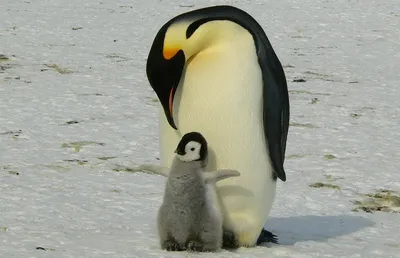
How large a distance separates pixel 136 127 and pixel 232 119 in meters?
3.63

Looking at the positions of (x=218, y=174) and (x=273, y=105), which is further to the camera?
(x=273, y=105)

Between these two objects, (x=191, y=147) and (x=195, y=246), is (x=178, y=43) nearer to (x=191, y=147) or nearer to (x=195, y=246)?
(x=191, y=147)

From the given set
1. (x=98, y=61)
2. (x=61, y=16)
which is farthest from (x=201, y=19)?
(x=61, y=16)

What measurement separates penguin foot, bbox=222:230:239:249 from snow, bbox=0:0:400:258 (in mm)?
71

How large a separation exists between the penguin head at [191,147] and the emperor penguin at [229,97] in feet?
0.57

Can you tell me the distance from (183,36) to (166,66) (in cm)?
15

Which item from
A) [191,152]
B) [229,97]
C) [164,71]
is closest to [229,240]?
[191,152]

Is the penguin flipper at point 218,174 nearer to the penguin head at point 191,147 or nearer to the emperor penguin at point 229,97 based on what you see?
the penguin head at point 191,147

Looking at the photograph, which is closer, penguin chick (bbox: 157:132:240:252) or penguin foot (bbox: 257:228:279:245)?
penguin chick (bbox: 157:132:240:252)

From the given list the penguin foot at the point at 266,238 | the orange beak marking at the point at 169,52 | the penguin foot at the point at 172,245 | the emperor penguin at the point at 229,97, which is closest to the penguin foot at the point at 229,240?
the emperor penguin at the point at 229,97

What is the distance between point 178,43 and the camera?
4211mm

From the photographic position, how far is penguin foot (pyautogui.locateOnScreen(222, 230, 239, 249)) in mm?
4402

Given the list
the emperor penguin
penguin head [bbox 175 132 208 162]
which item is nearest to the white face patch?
penguin head [bbox 175 132 208 162]

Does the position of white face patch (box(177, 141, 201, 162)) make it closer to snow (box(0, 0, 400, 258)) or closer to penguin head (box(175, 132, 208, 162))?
penguin head (box(175, 132, 208, 162))
